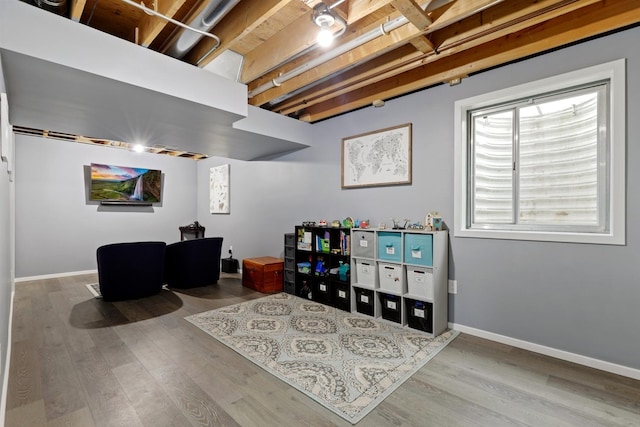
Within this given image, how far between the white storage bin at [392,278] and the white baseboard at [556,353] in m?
0.67

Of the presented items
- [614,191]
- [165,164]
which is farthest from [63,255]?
[614,191]

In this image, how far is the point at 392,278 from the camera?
3.12 m

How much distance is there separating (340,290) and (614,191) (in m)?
2.67

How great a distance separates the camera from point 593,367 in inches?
89.9

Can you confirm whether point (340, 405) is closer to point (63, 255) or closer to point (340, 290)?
point (340, 290)

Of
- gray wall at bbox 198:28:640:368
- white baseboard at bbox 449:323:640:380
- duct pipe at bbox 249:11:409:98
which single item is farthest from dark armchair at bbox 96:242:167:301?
white baseboard at bbox 449:323:640:380

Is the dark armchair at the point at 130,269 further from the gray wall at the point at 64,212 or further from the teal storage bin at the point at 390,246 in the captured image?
the teal storage bin at the point at 390,246

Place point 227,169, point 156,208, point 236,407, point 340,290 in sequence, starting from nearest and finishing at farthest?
point 236,407 < point 340,290 < point 227,169 < point 156,208

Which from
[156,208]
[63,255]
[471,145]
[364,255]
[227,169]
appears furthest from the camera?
[156,208]

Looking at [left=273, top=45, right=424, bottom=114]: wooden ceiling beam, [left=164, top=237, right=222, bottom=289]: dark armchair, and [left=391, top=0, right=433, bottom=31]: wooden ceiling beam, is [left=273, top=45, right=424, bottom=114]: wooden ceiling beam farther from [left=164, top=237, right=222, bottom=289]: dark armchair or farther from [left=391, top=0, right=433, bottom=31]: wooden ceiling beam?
[left=164, top=237, right=222, bottom=289]: dark armchair

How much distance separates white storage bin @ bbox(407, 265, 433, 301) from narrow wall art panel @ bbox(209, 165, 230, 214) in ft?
14.4

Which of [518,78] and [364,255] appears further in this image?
[364,255]

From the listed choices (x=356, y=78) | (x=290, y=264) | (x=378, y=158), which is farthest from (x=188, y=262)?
(x=356, y=78)

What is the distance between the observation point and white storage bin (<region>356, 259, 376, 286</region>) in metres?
3.29
